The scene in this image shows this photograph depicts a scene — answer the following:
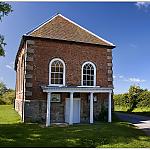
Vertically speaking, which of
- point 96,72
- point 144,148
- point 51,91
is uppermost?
point 96,72

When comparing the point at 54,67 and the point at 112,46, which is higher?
the point at 112,46

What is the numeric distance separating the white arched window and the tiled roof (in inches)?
76.8

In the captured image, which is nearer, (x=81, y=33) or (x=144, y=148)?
(x=144, y=148)

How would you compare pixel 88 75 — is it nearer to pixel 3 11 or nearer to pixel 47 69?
pixel 47 69

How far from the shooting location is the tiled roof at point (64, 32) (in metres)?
20.5

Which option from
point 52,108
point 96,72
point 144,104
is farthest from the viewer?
point 144,104

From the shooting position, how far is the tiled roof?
2053 centimetres

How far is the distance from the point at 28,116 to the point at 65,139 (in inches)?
281

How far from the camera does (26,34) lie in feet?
64.5

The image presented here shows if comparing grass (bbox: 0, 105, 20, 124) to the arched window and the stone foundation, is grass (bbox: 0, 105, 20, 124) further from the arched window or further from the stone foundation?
the arched window

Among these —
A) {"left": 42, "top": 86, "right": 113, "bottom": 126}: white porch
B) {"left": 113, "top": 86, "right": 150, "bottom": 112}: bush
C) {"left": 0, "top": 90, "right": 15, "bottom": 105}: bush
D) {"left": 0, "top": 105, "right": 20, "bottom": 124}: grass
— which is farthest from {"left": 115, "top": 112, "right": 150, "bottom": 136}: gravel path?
{"left": 0, "top": 90, "right": 15, "bottom": 105}: bush

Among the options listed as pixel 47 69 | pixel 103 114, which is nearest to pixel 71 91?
pixel 47 69

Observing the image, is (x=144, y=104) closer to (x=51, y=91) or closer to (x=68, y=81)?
(x=68, y=81)

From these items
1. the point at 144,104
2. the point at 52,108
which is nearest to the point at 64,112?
the point at 52,108
